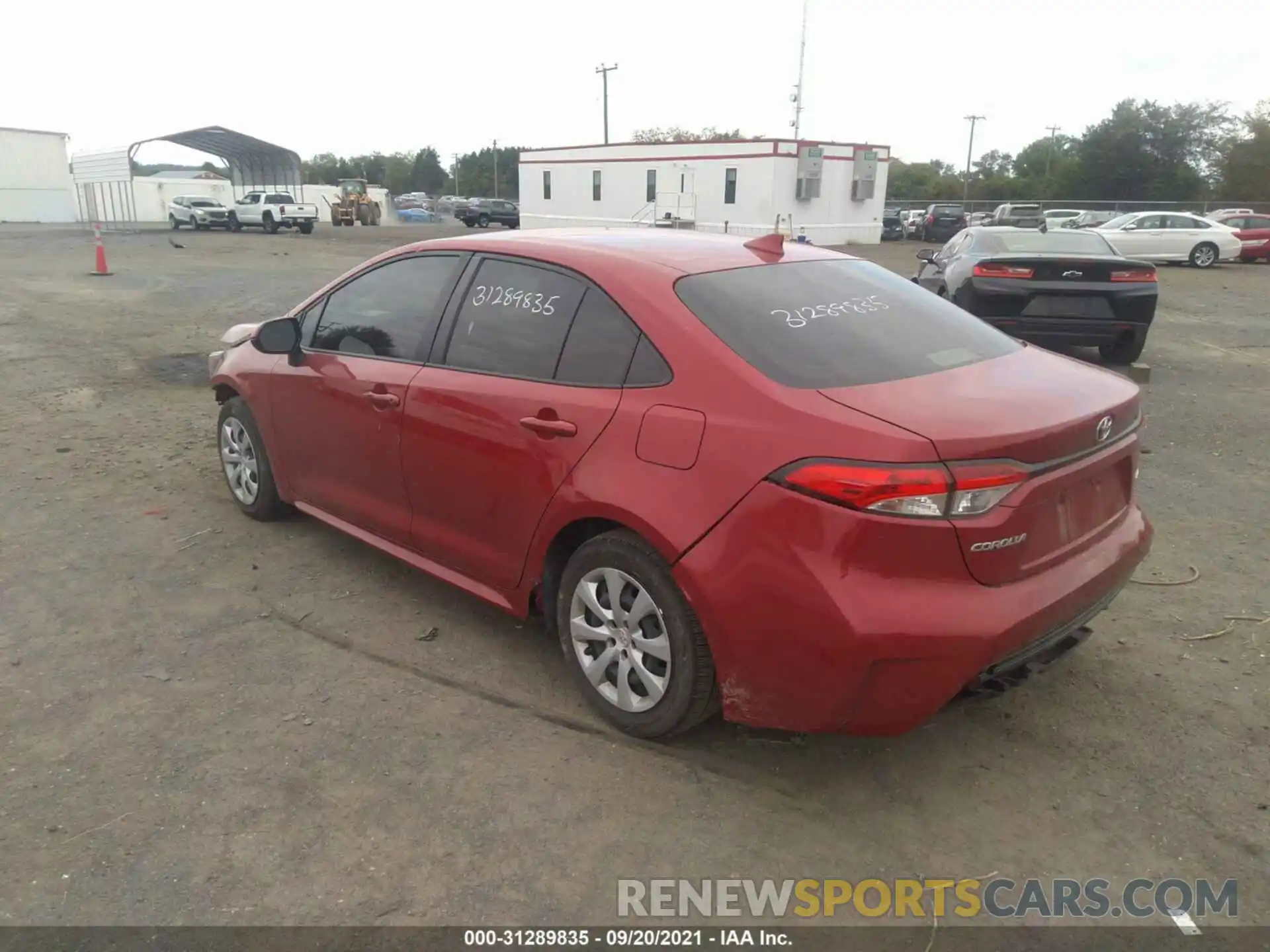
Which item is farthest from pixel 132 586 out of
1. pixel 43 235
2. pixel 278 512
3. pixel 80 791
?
pixel 43 235

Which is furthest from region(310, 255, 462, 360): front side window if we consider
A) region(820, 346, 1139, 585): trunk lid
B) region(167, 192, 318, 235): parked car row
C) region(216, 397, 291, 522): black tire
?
region(167, 192, 318, 235): parked car row

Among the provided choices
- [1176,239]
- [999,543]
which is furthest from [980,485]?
[1176,239]

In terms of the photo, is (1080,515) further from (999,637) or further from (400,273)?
(400,273)

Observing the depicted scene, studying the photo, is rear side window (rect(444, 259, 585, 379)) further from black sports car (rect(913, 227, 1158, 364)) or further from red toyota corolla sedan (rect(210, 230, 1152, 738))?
black sports car (rect(913, 227, 1158, 364))

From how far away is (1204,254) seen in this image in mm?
25172

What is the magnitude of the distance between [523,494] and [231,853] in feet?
4.72

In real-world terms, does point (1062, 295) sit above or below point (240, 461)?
above

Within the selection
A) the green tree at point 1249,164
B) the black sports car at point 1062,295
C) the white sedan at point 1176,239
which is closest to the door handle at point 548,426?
the black sports car at point 1062,295

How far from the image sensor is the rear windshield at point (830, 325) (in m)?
2.90

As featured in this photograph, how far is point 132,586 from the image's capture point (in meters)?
4.34

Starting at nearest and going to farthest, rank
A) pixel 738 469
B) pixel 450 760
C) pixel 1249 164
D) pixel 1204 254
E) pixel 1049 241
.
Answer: pixel 738 469 < pixel 450 760 < pixel 1049 241 < pixel 1204 254 < pixel 1249 164

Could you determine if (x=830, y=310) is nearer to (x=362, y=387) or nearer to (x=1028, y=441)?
(x=1028, y=441)

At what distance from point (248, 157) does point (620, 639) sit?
54.3 m

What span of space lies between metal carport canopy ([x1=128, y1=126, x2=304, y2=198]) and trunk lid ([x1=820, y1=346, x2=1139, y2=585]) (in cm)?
4849
